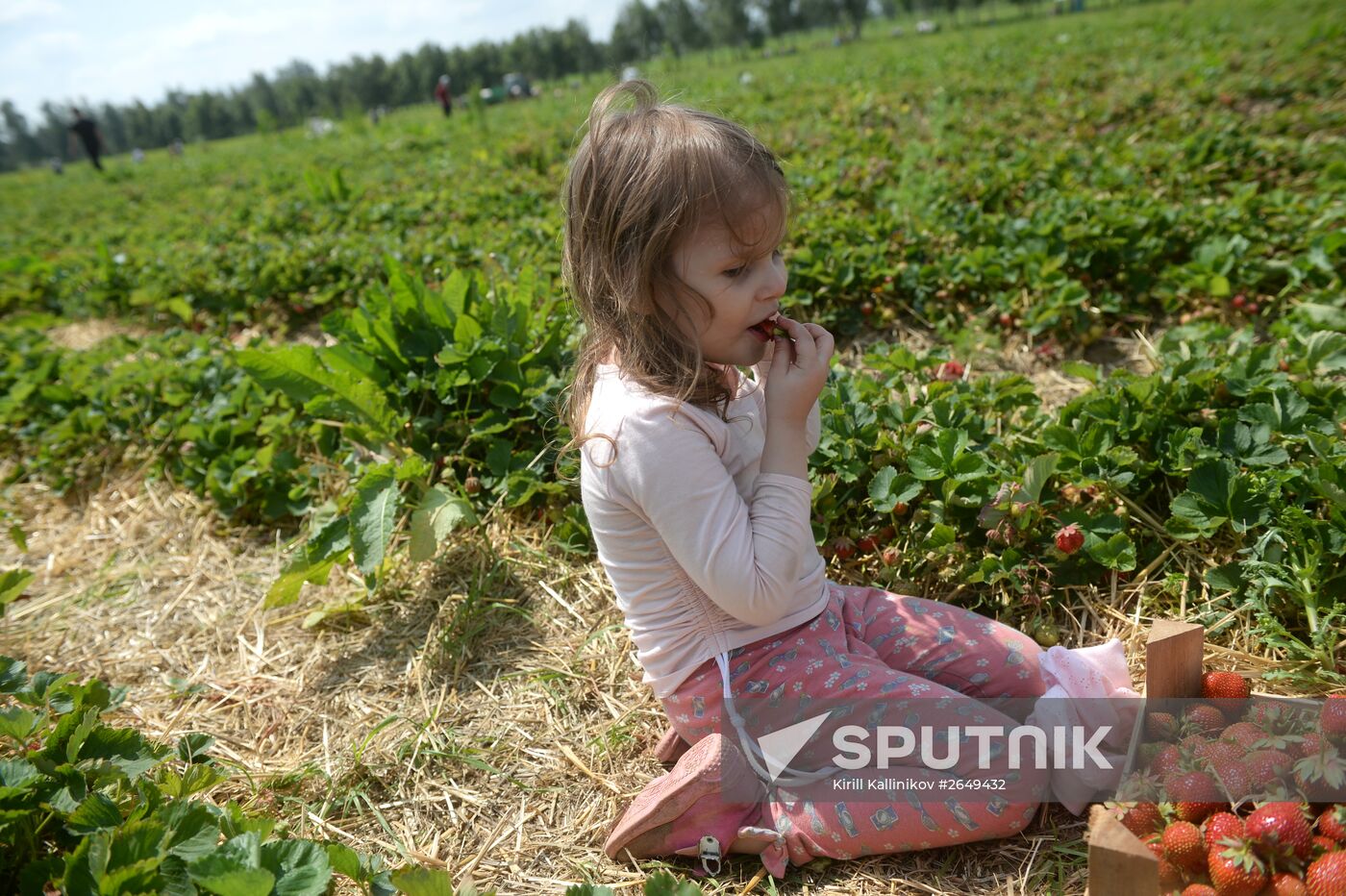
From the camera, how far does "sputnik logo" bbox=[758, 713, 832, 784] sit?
1861mm

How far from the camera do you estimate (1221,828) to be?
54.3 inches

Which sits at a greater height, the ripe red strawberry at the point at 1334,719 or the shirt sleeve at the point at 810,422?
the shirt sleeve at the point at 810,422

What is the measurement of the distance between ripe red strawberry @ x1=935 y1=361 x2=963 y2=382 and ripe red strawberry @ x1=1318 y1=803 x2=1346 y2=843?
1.96 metres

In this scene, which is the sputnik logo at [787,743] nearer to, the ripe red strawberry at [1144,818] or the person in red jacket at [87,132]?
the ripe red strawberry at [1144,818]

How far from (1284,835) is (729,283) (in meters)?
1.33

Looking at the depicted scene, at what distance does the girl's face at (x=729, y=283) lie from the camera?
1.69 meters

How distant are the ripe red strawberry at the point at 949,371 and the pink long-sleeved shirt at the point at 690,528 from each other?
1413mm

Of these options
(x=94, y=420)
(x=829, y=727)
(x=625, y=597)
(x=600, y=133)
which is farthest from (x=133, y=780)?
(x=94, y=420)

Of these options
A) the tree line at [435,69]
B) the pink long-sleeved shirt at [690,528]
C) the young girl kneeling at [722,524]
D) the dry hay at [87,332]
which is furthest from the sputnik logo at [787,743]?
the tree line at [435,69]

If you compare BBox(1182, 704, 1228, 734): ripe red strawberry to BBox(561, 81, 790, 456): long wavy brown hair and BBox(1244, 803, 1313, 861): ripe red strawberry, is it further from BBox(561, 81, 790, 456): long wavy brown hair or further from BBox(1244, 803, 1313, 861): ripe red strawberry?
BBox(561, 81, 790, 456): long wavy brown hair

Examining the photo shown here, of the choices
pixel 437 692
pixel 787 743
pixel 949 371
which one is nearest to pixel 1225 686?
pixel 787 743

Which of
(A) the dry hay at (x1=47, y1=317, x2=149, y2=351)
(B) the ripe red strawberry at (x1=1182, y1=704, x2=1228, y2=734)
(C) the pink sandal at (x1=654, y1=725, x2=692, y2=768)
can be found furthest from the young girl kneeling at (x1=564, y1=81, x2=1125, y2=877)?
(A) the dry hay at (x1=47, y1=317, x2=149, y2=351)

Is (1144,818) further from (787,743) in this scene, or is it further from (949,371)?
(949,371)

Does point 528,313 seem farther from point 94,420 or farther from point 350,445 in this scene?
point 94,420
